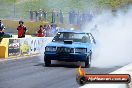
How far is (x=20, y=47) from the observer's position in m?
21.1

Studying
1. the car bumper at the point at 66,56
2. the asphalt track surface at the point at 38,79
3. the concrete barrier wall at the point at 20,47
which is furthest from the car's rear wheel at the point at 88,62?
the concrete barrier wall at the point at 20,47

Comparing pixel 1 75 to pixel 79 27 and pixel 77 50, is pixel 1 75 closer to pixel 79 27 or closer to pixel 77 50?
pixel 77 50

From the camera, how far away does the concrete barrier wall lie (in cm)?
1972

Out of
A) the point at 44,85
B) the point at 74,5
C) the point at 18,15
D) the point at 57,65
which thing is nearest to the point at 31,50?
the point at 57,65

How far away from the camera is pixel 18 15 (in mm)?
55031

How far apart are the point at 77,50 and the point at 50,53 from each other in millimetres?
1015

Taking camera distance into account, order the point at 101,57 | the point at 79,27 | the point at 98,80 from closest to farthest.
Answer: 1. the point at 98,80
2. the point at 101,57
3. the point at 79,27

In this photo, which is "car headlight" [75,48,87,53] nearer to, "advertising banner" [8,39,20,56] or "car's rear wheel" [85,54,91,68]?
"car's rear wheel" [85,54,91,68]

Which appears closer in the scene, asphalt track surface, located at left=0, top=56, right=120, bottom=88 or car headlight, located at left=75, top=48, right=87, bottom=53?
asphalt track surface, located at left=0, top=56, right=120, bottom=88

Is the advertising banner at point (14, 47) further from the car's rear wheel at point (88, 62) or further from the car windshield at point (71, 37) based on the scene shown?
the car's rear wheel at point (88, 62)

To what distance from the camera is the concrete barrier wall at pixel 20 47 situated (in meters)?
19.7

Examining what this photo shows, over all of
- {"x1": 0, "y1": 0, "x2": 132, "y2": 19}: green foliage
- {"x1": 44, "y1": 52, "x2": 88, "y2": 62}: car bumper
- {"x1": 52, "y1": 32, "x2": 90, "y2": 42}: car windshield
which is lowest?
{"x1": 44, "y1": 52, "x2": 88, "y2": 62}: car bumper

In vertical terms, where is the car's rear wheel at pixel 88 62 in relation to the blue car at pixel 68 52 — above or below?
below

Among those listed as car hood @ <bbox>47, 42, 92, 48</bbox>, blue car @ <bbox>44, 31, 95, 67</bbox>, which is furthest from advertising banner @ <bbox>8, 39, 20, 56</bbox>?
car hood @ <bbox>47, 42, 92, 48</bbox>
